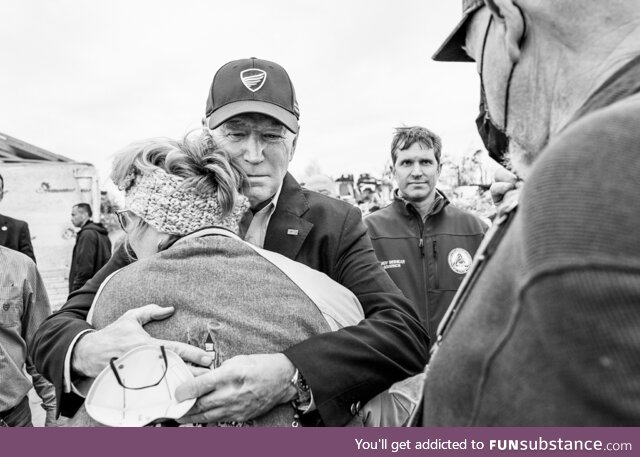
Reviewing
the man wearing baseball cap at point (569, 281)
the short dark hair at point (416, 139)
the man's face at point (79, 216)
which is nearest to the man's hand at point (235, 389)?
the man wearing baseball cap at point (569, 281)

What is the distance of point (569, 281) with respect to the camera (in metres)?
0.65

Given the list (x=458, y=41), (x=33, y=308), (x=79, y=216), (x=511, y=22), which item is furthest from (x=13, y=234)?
(x=511, y=22)

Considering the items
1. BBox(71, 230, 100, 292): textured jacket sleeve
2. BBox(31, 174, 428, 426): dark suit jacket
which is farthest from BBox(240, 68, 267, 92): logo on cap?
BBox(71, 230, 100, 292): textured jacket sleeve

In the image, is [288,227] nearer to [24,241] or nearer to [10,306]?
[10,306]

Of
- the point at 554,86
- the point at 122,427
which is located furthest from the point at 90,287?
the point at 554,86

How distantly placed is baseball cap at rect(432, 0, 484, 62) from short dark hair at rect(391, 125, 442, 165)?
9.59 feet

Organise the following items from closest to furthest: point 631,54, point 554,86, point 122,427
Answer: point 631,54 → point 554,86 → point 122,427

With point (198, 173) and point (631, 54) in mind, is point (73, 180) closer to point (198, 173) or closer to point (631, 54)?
point (198, 173)

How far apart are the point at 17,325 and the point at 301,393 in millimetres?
2972

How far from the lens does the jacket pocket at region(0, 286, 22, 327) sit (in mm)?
3695

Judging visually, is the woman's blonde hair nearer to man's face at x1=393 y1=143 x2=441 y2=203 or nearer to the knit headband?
the knit headband

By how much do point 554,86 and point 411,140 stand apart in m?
3.45

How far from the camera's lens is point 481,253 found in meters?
1.01

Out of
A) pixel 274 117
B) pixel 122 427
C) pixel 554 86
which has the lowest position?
pixel 122 427
